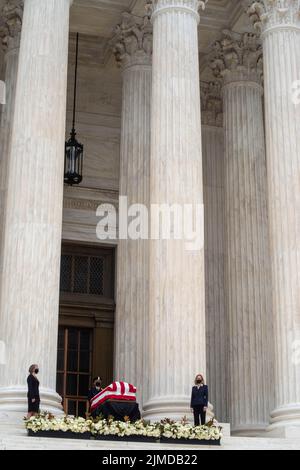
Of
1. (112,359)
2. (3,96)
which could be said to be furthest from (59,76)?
(112,359)

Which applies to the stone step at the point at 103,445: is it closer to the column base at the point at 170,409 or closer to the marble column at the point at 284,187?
the column base at the point at 170,409

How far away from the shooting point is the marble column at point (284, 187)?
96.3 ft

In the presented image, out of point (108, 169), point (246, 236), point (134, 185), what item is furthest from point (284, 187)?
point (108, 169)

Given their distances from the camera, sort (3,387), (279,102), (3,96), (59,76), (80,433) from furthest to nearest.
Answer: (3,96) → (279,102) → (59,76) → (3,387) → (80,433)

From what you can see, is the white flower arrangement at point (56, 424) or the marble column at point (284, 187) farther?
the marble column at point (284, 187)

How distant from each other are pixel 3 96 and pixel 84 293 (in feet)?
29.8

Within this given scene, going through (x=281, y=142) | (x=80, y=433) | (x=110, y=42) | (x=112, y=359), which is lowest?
(x=80, y=433)

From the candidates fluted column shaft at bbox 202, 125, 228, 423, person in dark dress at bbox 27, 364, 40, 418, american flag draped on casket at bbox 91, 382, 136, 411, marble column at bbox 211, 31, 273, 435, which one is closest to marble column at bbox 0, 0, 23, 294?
marble column at bbox 211, 31, 273, 435

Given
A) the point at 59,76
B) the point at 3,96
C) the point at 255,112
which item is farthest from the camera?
the point at 255,112

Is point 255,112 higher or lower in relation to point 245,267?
higher

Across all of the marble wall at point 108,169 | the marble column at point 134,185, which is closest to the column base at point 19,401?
the marble column at point 134,185

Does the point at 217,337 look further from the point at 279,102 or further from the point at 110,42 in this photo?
the point at 110,42

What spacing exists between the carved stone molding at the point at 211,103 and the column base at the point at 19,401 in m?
19.2

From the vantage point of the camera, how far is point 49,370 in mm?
27062
